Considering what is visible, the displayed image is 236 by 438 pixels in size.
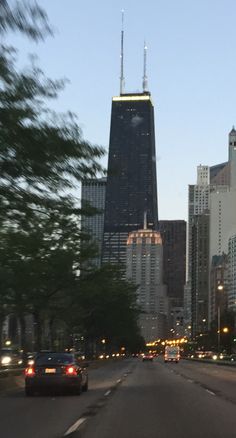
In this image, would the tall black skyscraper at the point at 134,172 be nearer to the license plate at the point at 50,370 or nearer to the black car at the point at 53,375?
the black car at the point at 53,375

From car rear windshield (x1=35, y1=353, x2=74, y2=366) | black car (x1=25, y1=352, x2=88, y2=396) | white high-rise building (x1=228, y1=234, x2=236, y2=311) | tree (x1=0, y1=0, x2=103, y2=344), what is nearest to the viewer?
tree (x1=0, y1=0, x2=103, y2=344)

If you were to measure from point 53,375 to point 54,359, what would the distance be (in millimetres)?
654

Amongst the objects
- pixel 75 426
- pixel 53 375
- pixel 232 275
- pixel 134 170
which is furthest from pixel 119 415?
pixel 232 275

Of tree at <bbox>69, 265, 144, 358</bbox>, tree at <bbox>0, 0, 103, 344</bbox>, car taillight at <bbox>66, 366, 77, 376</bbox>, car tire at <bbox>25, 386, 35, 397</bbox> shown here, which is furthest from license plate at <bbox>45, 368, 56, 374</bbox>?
tree at <bbox>69, 265, 144, 358</bbox>

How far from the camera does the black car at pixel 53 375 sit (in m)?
22.7

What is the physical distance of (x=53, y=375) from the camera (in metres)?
22.7

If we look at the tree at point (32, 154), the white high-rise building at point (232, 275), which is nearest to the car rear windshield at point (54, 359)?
the tree at point (32, 154)

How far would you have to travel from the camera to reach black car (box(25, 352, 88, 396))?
22672 millimetres

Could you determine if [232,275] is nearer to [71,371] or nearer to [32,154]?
[71,371]

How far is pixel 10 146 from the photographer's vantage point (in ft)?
41.0

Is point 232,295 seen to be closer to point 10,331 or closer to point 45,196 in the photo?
point 10,331

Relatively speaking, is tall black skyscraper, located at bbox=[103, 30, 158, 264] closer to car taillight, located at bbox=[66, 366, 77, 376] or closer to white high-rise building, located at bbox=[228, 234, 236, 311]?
white high-rise building, located at bbox=[228, 234, 236, 311]

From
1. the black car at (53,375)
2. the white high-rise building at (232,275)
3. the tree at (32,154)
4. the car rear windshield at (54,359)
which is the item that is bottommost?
the black car at (53,375)

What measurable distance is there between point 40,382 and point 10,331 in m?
107
